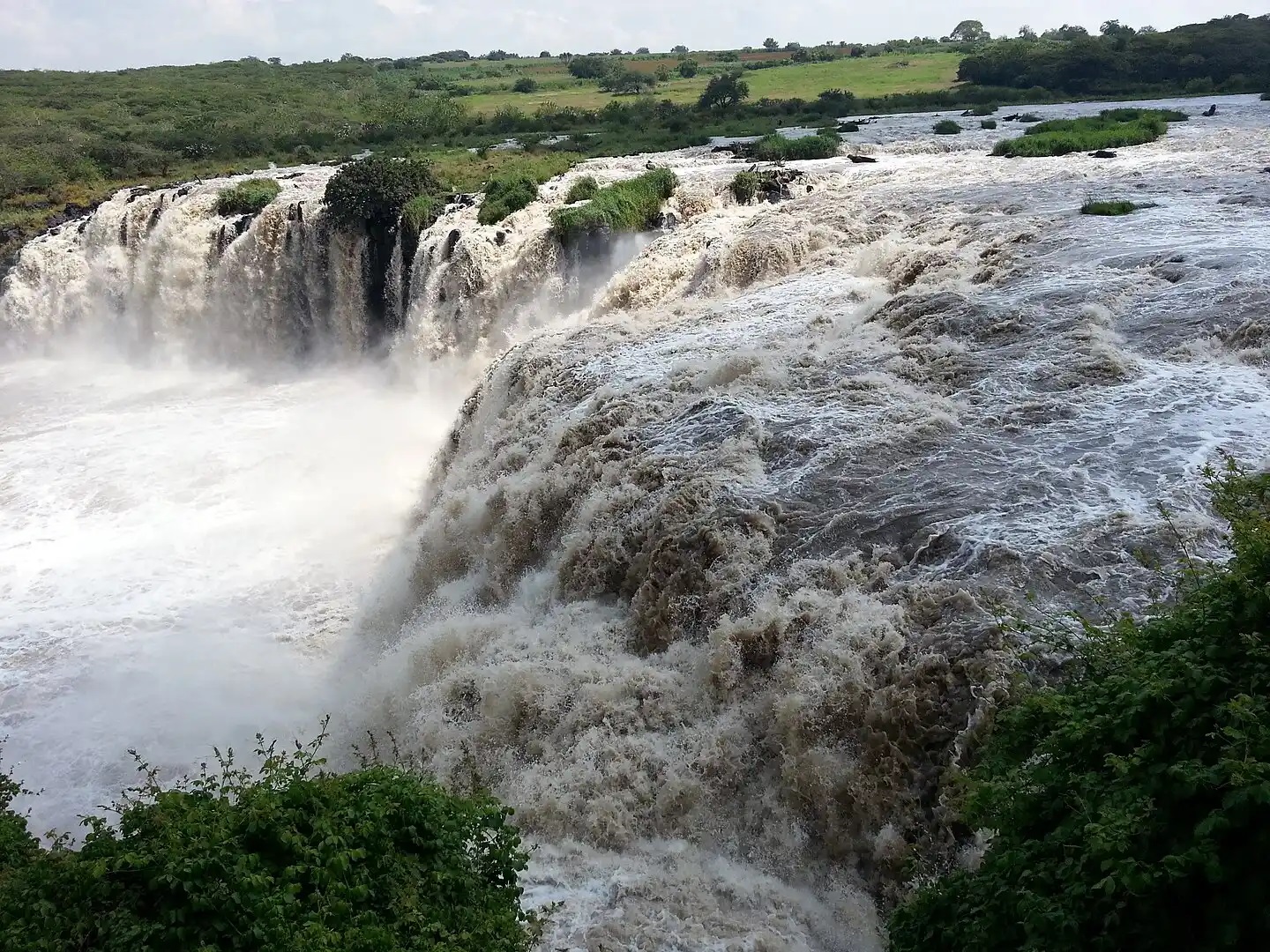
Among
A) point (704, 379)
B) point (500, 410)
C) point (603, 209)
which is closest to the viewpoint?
point (704, 379)

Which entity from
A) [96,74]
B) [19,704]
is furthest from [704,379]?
[96,74]

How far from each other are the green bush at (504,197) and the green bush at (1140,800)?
18031 mm

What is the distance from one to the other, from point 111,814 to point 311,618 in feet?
12.6

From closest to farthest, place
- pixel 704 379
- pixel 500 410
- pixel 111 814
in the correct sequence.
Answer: pixel 111 814 < pixel 704 379 < pixel 500 410

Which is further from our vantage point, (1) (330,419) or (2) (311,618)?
(1) (330,419)

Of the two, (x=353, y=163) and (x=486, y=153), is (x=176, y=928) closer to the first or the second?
(x=353, y=163)

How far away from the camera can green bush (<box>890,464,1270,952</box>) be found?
372 cm

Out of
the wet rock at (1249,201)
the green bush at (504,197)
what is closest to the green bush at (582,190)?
the green bush at (504,197)

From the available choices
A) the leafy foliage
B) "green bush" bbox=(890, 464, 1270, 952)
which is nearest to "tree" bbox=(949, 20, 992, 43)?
the leafy foliage

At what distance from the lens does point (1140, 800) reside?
4.06m

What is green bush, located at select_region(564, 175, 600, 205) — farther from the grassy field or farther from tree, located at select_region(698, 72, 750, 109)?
the grassy field

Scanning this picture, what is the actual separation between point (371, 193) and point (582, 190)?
566 centimetres

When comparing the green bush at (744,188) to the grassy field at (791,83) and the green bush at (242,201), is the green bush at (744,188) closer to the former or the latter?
the green bush at (242,201)

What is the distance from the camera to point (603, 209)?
1961 centimetres
